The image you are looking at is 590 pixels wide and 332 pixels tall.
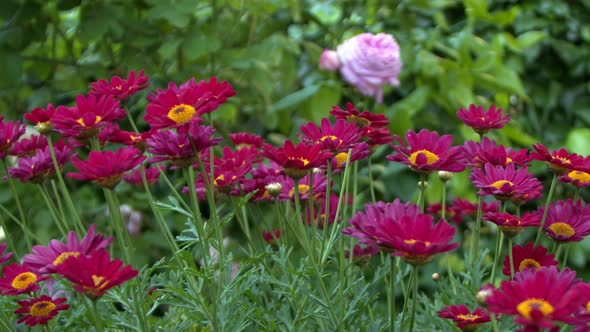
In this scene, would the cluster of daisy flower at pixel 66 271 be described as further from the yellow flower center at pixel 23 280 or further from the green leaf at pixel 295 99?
the green leaf at pixel 295 99

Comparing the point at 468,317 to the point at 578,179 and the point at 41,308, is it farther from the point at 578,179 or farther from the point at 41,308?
the point at 41,308

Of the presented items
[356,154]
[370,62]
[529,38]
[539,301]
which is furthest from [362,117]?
[529,38]

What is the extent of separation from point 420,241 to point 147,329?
22cm

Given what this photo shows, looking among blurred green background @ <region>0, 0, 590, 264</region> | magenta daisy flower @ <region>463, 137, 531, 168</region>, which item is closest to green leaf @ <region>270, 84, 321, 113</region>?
blurred green background @ <region>0, 0, 590, 264</region>

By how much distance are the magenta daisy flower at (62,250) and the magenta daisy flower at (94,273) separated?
1.1 inches

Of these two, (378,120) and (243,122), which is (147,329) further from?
(243,122)

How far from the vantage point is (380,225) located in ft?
1.48

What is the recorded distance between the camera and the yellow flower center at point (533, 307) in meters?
0.38

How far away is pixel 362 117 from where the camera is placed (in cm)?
63

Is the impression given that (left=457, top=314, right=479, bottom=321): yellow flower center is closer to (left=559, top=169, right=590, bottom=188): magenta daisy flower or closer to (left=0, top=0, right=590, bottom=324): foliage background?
(left=559, top=169, right=590, bottom=188): magenta daisy flower

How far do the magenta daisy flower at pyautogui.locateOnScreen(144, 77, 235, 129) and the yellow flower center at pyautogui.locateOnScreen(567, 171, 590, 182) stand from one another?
0.99ft

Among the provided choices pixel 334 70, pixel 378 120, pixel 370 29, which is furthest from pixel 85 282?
pixel 370 29

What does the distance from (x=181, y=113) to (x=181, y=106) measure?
0.01m

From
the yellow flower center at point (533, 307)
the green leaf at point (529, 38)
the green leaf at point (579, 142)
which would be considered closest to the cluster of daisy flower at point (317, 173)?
the yellow flower center at point (533, 307)
